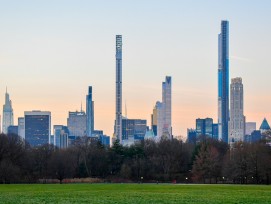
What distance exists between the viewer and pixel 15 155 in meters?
124

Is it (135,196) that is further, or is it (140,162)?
(140,162)

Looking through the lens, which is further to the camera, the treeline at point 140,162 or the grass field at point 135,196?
the treeline at point 140,162

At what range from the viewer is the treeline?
109 metres

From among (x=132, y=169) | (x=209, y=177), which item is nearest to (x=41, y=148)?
(x=132, y=169)

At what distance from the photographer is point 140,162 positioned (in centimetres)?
13450

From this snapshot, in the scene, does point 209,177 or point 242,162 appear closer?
point 242,162

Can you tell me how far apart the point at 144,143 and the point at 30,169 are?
114 feet

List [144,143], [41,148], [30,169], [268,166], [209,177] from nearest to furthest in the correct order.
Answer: [268,166] → [209,177] → [30,169] → [41,148] → [144,143]

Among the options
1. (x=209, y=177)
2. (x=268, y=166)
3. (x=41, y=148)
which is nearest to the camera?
(x=268, y=166)

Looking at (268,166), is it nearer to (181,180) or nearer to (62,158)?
(181,180)

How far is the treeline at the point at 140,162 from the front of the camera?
109 meters

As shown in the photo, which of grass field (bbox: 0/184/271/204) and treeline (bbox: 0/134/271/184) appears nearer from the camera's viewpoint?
grass field (bbox: 0/184/271/204)

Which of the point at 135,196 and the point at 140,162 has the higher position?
the point at 140,162

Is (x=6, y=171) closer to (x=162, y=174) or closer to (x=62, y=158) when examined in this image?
(x=62, y=158)
